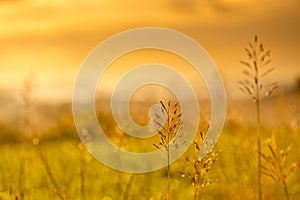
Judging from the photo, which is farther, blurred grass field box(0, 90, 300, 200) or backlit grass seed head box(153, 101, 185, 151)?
blurred grass field box(0, 90, 300, 200)

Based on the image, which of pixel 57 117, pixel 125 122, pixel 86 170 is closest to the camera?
pixel 125 122

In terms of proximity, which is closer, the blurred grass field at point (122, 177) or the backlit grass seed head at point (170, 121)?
the backlit grass seed head at point (170, 121)

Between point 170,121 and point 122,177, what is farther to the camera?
point 122,177

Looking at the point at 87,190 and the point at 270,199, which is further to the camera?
the point at 87,190

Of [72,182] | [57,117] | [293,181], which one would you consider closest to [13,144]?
[57,117]

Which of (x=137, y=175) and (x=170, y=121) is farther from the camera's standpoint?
(x=137, y=175)

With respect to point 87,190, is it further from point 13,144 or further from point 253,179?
point 13,144

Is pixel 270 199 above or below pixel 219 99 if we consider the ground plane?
below

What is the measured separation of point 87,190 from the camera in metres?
5.38

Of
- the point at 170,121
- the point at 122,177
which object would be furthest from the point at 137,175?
the point at 170,121

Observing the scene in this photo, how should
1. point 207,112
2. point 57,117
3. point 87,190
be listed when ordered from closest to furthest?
1. point 207,112
2. point 87,190
3. point 57,117

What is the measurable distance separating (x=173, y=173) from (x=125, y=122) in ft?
7.89

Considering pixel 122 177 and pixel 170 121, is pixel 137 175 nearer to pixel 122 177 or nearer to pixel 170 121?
pixel 122 177

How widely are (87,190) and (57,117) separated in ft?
11.3
